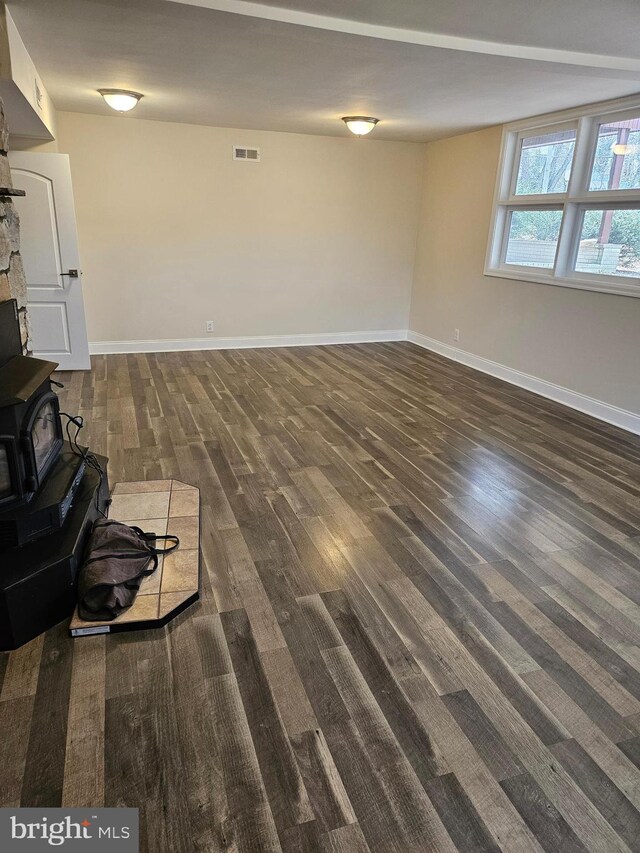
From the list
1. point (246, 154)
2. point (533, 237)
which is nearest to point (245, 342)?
point (246, 154)

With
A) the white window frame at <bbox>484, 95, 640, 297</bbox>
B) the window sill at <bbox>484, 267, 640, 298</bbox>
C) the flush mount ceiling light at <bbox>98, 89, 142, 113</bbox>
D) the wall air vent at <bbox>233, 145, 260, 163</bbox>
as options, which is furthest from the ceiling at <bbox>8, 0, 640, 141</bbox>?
the window sill at <bbox>484, 267, 640, 298</bbox>

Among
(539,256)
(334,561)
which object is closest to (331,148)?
(539,256)

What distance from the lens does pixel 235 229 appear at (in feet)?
20.9

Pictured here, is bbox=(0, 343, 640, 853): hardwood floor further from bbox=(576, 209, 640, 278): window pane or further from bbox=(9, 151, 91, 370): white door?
bbox=(9, 151, 91, 370): white door

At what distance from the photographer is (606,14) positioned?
8.70 feet

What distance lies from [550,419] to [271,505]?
2782 millimetres

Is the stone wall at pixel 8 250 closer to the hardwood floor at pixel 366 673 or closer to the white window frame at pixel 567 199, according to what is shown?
the hardwood floor at pixel 366 673

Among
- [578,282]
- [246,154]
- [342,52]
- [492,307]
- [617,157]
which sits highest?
[342,52]

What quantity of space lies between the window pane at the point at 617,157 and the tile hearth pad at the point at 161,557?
13.4 feet

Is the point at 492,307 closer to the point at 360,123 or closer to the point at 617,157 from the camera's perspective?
the point at 617,157

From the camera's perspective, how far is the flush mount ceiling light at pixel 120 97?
14.4 feet

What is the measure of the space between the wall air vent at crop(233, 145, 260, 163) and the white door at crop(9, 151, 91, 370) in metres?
1.90

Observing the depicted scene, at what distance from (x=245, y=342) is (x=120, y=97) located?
2.95 meters

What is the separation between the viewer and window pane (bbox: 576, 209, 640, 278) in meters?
4.35
